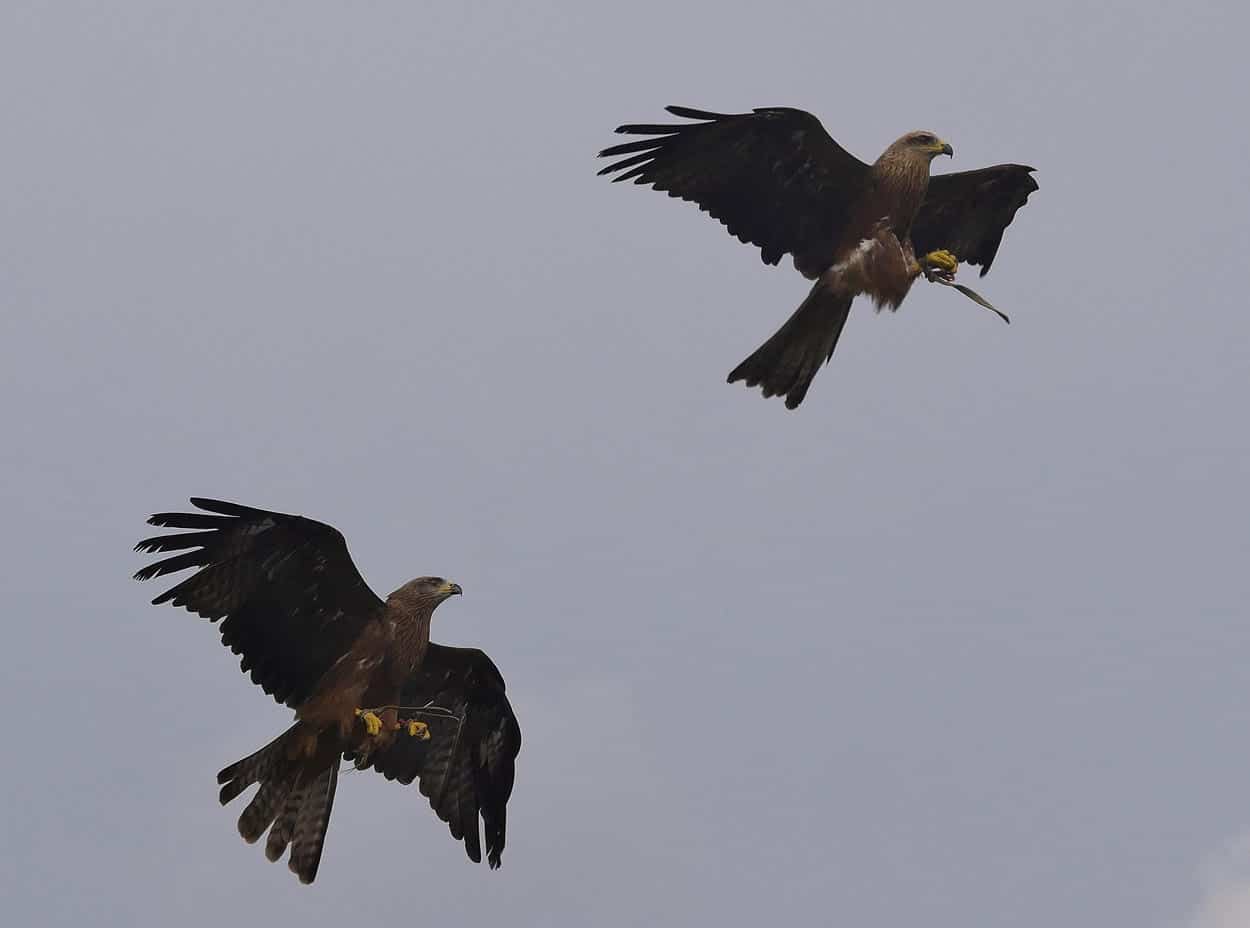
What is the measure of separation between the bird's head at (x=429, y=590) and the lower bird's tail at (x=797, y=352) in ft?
9.50

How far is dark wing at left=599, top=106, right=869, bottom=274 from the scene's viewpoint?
17359 mm

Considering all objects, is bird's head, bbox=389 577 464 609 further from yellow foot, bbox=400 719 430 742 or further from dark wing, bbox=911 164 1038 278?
dark wing, bbox=911 164 1038 278

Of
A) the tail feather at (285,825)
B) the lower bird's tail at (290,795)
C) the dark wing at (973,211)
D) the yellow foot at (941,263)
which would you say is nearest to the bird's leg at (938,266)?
the yellow foot at (941,263)

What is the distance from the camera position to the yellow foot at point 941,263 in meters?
17.5

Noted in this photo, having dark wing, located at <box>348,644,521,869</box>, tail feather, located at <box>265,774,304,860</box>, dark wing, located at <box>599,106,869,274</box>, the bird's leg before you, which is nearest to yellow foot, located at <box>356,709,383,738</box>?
tail feather, located at <box>265,774,304,860</box>

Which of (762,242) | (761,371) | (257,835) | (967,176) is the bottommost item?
(257,835)

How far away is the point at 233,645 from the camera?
1645 cm

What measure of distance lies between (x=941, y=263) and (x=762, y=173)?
1716 mm

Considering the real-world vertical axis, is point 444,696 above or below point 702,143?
below

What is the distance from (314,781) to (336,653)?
1051 millimetres

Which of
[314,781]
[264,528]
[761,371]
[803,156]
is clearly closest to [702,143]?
[803,156]

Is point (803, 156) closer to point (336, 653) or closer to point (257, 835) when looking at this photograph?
point (336, 653)

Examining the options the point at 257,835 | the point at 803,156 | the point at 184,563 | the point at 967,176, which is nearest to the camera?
the point at 184,563

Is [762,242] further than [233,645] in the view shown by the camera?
Yes
